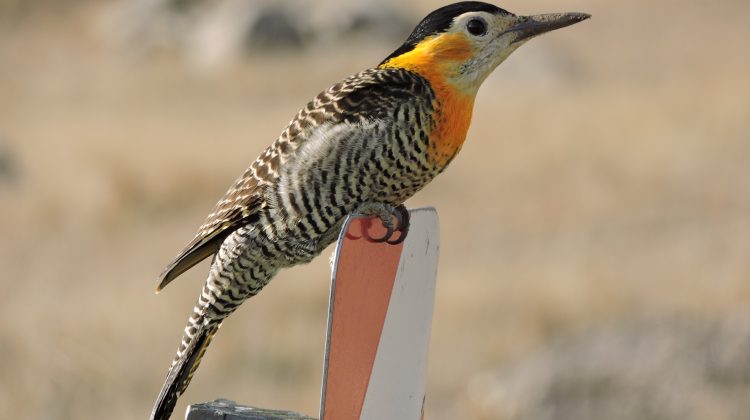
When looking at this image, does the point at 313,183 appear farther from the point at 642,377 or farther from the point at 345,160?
the point at 642,377

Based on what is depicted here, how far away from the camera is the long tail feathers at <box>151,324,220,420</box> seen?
3.48 meters

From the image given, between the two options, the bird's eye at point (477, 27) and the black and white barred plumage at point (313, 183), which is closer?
the black and white barred plumage at point (313, 183)

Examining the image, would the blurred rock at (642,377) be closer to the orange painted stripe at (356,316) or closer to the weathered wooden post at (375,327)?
the weathered wooden post at (375,327)

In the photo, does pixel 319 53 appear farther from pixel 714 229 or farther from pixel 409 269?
pixel 409 269

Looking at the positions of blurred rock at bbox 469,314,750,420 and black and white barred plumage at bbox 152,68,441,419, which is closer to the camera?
black and white barred plumage at bbox 152,68,441,419

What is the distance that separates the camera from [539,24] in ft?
12.3

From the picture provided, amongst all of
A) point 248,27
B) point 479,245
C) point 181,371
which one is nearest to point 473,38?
point 181,371

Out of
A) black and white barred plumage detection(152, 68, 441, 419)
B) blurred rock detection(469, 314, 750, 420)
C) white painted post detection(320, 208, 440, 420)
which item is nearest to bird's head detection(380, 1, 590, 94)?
black and white barred plumage detection(152, 68, 441, 419)

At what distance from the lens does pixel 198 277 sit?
10.5 meters

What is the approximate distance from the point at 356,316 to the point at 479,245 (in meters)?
9.88

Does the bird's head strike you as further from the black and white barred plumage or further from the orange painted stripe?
the orange painted stripe

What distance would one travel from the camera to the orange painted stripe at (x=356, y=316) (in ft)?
8.67

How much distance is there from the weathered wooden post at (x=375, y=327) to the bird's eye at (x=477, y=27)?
0.89 m

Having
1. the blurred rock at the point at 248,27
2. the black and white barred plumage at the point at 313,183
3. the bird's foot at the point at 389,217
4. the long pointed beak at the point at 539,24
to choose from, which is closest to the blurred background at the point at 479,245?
the blurred rock at the point at 248,27
